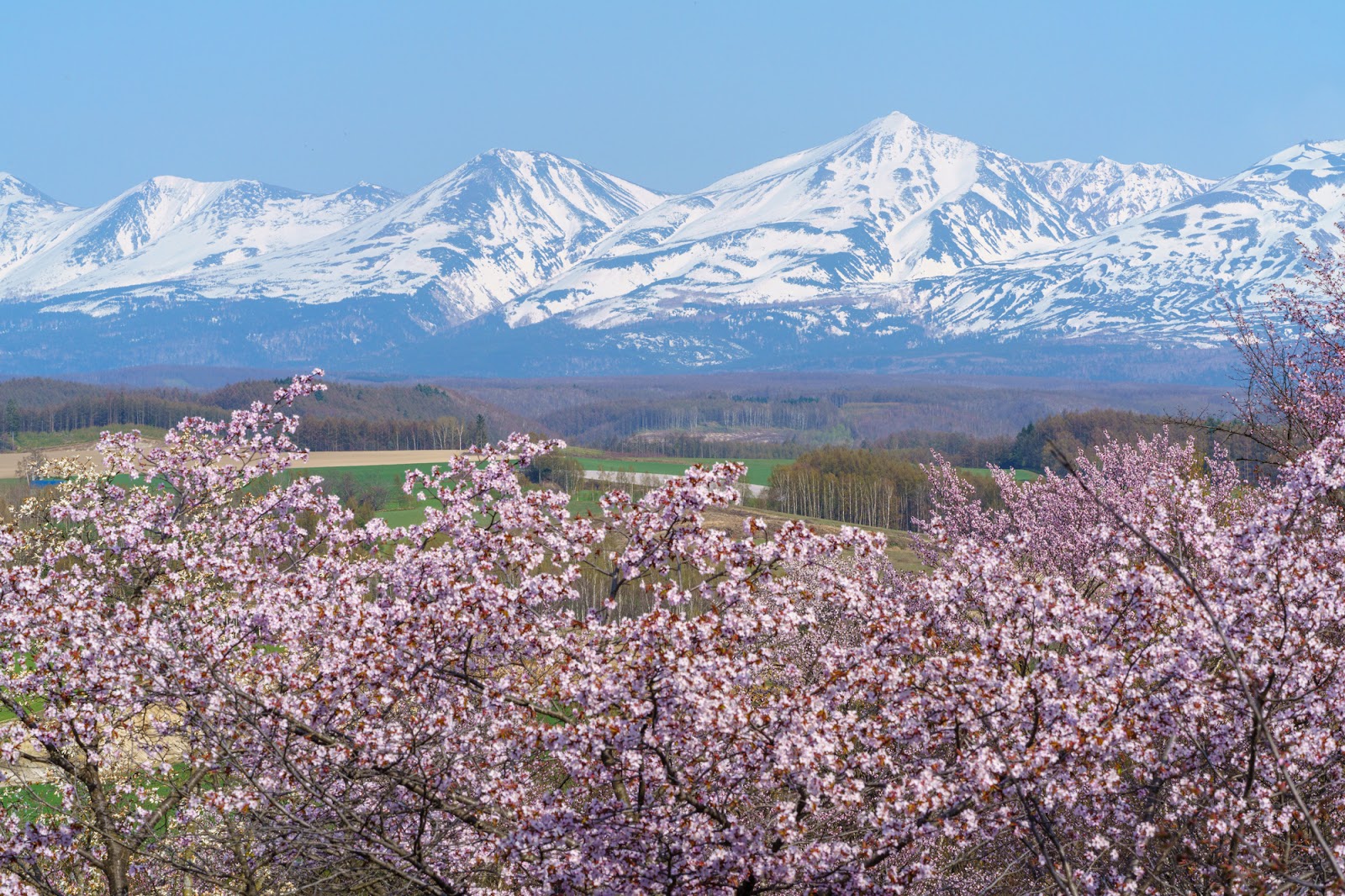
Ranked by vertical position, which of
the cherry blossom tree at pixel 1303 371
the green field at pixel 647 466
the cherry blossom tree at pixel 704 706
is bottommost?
the green field at pixel 647 466

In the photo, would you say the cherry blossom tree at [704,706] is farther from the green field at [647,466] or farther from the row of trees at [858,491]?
the green field at [647,466]

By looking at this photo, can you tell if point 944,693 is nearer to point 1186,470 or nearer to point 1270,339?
point 1270,339

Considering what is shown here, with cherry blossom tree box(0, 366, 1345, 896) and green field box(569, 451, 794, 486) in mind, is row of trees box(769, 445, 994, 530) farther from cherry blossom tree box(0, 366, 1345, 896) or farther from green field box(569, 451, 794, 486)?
cherry blossom tree box(0, 366, 1345, 896)

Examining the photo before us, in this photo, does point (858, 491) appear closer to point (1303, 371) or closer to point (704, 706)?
point (1303, 371)

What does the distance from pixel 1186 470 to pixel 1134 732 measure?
66.8 feet

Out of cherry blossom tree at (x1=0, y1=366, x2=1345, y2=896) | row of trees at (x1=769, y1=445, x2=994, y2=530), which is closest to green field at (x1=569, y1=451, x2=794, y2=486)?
row of trees at (x1=769, y1=445, x2=994, y2=530)

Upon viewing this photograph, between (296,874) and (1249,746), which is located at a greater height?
(1249,746)

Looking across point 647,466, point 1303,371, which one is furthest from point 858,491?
point 1303,371

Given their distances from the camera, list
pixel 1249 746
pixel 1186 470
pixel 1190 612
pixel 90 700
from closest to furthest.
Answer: pixel 1190 612 < pixel 1249 746 < pixel 90 700 < pixel 1186 470

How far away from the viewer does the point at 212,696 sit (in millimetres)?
9461

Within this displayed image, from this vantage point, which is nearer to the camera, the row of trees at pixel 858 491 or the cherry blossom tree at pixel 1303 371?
the cherry blossom tree at pixel 1303 371

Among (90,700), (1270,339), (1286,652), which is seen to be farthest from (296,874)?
(1270,339)

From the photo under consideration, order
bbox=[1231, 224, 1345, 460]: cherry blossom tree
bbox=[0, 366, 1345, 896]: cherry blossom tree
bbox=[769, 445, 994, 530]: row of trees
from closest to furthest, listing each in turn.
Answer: bbox=[0, 366, 1345, 896]: cherry blossom tree < bbox=[1231, 224, 1345, 460]: cherry blossom tree < bbox=[769, 445, 994, 530]: row of trees

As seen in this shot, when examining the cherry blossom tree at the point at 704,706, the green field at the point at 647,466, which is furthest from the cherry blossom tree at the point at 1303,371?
the green field at the point at 647,466
